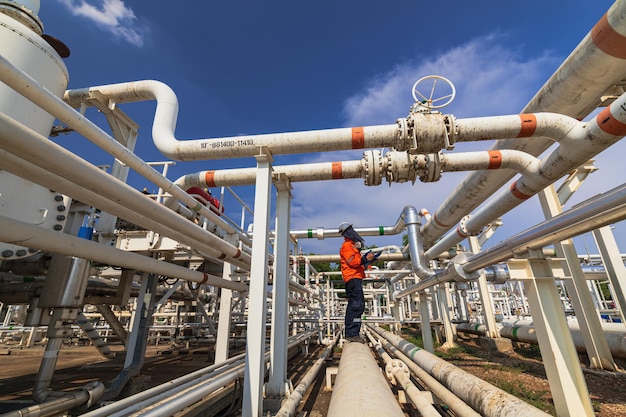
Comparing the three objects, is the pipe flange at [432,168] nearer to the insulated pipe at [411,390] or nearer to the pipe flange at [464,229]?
the insulated pipe at [411,390]

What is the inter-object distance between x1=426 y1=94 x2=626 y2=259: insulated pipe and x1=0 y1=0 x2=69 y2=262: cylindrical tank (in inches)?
181

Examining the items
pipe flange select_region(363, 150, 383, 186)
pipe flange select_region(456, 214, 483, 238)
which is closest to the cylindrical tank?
pipe flange select_region(363, 150, 383, 186)

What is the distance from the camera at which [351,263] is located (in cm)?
414

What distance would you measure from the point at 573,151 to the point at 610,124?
0.40 meters

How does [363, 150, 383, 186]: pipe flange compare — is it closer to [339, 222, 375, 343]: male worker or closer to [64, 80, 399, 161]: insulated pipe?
[64, 80, 399, 161]: insulated pipe

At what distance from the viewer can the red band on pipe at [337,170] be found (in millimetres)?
3303

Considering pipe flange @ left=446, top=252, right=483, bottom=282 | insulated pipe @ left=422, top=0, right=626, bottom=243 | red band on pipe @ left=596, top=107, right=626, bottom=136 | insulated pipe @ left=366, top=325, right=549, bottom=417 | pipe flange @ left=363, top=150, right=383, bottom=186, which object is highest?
insulated pipe @ left=422, top=0, right=626, bottom=243

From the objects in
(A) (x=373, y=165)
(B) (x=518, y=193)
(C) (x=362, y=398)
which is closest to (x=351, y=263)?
(A) (x=373, y=165)

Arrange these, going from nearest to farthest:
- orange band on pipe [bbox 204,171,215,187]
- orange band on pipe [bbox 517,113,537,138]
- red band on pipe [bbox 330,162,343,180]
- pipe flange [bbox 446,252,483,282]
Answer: orange band on pipe [bbox 517,113,537,138] < pipe flange [bbox 446,252,483,282] < red band on pipe [bbox 330,162,343,180] < orange band on pipe [bbox 204,171,215,187]

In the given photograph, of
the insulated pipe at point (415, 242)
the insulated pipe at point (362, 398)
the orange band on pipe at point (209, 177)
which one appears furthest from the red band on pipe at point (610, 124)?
the insulated pipe at point (415, 242)

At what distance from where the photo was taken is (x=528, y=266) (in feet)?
6.77

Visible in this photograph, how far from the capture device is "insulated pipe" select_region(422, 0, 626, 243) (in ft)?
7.73

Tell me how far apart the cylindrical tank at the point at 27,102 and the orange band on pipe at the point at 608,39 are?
468 cm

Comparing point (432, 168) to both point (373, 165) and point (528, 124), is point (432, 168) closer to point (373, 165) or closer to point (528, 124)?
point (373, 165)
